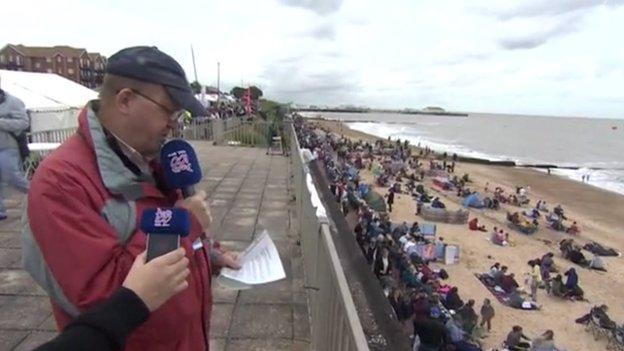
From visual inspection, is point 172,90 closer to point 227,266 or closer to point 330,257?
point 227,266

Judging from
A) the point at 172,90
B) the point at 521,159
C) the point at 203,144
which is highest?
the point at 172,90

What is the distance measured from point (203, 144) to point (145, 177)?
52.4 ft

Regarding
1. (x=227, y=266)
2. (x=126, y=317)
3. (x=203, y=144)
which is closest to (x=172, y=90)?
(x=126, y=317)

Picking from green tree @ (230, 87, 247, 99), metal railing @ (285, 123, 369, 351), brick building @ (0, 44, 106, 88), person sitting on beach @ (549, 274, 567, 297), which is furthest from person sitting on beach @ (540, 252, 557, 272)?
brick building @ (0, 44, 106, 88)

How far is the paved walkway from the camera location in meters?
3.20

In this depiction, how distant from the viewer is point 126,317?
3.52 feet

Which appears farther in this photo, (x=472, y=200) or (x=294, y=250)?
(x=472, y=200)

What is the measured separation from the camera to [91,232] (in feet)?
3.95

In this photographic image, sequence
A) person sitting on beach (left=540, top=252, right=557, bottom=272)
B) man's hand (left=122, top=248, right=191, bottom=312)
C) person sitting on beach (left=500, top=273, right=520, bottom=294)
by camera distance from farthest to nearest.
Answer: person sitting on beach (left=540, top=252, right=557, bottom=272) → person sitting on beach (left=500, top=273, right=520, bottom=294) → man's hand (left=122, top=248, right=191, bottom=312)

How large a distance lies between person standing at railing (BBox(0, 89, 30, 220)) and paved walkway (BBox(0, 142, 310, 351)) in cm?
60

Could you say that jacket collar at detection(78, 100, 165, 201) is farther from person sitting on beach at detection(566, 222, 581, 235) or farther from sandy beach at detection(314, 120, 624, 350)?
person sitting on beach at detection(566, 222, 581, 235)

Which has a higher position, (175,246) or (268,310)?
(175,246)

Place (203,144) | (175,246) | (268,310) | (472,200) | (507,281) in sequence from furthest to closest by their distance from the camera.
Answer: (472,200) → (203,144) → (507,281) → (268,310) → (175,246)

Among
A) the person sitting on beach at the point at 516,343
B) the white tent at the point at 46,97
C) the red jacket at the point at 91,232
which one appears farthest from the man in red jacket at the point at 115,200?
the white tent at the point at 46,97
